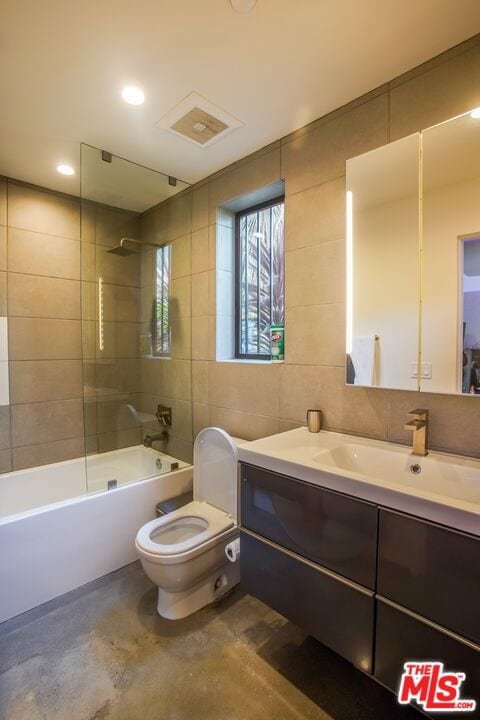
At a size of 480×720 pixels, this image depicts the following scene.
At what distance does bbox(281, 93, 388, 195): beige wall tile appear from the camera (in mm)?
1613

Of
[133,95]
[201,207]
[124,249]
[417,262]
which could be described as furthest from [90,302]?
[417,262]

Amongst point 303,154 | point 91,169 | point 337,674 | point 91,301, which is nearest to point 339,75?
point 303,154

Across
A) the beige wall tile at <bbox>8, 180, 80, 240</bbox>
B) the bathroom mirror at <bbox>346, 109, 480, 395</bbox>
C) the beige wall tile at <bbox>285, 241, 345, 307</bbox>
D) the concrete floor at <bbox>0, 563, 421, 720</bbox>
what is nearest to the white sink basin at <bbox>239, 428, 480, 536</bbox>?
the bathroom mirror at <bbox>346, 109, 480, 395</bbox>

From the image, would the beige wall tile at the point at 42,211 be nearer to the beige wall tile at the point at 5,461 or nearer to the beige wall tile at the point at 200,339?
the beige wall tile at the point at 200,339

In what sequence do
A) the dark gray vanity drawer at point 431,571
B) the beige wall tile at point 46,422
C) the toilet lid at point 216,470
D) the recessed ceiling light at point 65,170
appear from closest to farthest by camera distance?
the dark gray vanity drawer at point 431,571 < the toilet lid at point 216,470 < the recessed ceiling light at point 65,170 < the beige wall tile at point 46,422

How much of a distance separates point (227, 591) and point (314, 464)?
116 cm

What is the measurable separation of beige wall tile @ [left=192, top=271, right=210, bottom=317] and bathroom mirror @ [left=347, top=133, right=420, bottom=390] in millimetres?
1115

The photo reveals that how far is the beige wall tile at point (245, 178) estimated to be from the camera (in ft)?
6.77

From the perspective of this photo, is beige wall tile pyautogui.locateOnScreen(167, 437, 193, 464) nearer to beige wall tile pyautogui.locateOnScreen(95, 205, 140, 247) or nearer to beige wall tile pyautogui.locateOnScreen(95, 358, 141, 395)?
beige wall tile pyautogui.locateOnScreen(95, 358, 141, 395)

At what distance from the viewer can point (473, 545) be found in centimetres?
90

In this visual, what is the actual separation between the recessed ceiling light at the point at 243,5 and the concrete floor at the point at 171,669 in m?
2.50

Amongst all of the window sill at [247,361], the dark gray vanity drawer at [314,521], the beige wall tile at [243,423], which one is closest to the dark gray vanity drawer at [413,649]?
the dark gray vanity drawer at [314,521]

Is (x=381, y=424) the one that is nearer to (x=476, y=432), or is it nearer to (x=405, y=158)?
(x=476, y=432)

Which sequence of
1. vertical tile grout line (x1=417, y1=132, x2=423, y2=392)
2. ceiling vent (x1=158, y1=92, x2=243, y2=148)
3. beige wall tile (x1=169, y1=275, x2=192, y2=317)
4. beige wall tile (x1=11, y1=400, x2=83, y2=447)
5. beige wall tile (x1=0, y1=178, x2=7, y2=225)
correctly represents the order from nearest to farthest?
vertical tile grout line (x1=417, y1=132, x2=423, y2=392) < ceiling vent (x1=158, y1=92, x2=243, y2=148) < beige wall tile (x1=0, y1=178, x2=7, y2=225) < beige wall tile (x1=11, y1=400, x2=83, y2=447) < beige wall tile (x1=169, y1=275, x2=192, y2=317)
